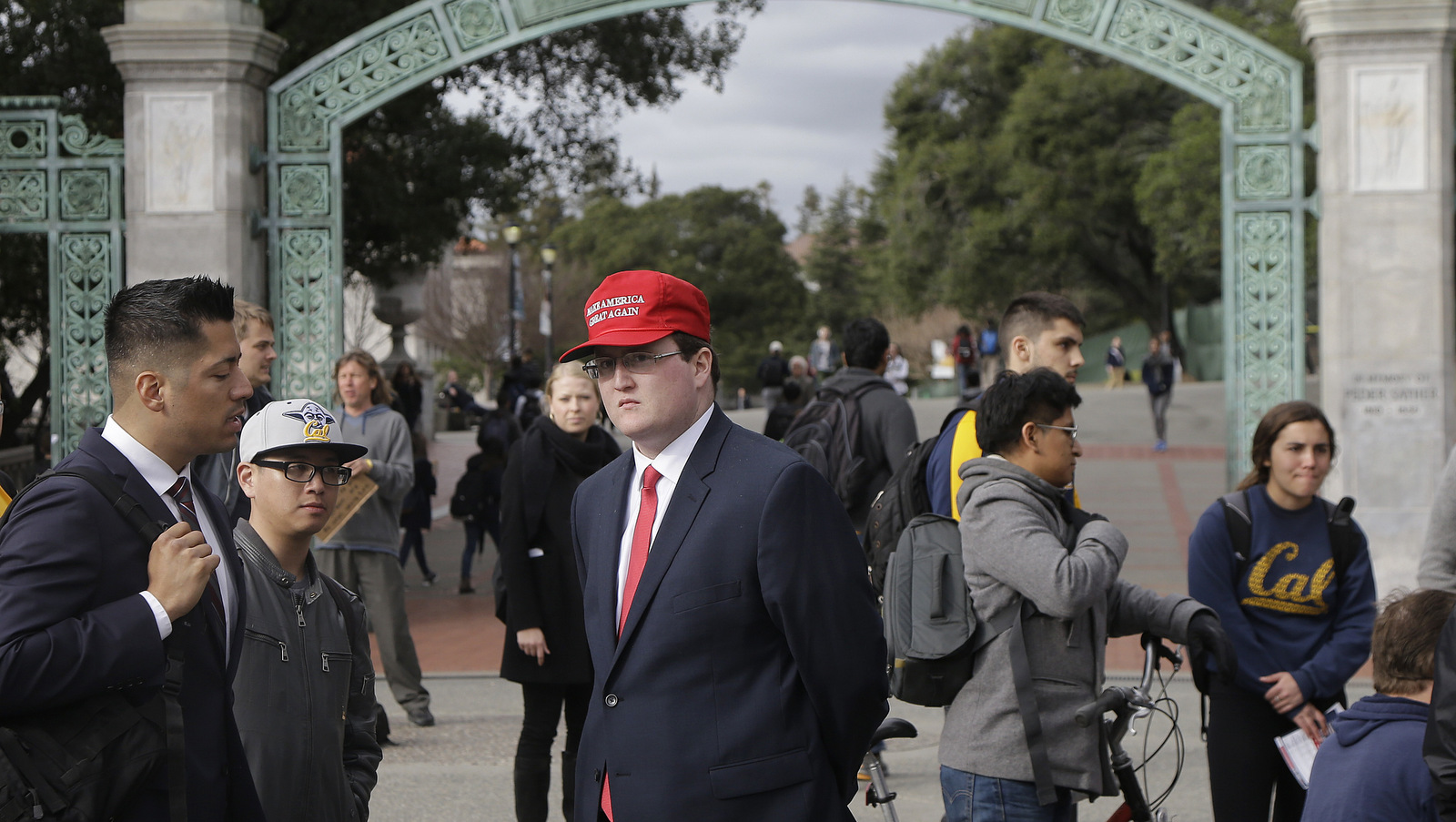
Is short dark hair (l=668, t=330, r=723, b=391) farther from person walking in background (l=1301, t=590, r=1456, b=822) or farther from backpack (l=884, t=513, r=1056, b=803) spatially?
person walking in background (l=1301, t=590, r=1456, b=822)

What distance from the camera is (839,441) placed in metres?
6.13

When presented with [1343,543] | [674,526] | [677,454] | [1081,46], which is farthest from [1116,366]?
[674,526]

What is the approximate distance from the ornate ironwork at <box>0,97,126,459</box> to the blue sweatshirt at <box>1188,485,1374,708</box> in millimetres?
6971

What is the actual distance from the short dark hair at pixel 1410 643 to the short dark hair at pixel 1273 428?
49.0 inches

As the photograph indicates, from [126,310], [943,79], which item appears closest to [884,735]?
[126,310]

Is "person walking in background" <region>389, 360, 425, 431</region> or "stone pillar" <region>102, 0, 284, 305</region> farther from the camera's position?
"person walking in background" <region>389, 360, 425, 431</region>

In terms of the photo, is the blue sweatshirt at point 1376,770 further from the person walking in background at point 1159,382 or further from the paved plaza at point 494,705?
the person walking in background at point 1159,382

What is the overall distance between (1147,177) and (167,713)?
108 feet

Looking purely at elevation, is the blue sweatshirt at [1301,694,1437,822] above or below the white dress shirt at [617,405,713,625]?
below

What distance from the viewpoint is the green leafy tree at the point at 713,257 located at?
66250mm

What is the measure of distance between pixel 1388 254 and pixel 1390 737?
616cm

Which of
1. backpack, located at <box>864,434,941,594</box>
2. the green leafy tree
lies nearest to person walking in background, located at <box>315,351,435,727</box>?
backpack, located at <box>864,434,941,594</box>

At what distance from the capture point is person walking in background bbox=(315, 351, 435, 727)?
7070 millimetres

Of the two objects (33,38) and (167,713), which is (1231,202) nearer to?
(167,713)
